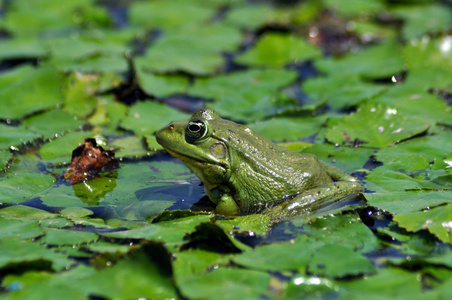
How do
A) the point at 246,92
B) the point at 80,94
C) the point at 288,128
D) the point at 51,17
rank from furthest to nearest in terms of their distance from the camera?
1. the point at 51,17
2. the point at 246,92
3. the point at 80,94
4. the point at 288,128

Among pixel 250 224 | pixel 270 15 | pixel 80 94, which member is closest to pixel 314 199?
pixel 250 224

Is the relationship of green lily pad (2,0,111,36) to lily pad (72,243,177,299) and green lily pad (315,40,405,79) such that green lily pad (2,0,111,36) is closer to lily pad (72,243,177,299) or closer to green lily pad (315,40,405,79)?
green lily pad (315,40,405,79)

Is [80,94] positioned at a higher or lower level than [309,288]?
lower

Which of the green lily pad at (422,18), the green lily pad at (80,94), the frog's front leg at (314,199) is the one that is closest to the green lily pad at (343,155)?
the frog's front leg at (314,199)

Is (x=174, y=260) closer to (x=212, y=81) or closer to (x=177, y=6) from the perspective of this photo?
(x=212, y=81)

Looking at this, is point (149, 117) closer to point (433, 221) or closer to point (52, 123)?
point (52, 123)

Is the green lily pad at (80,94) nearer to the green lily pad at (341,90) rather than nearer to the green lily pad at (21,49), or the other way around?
the green lily pad at (21,49)
